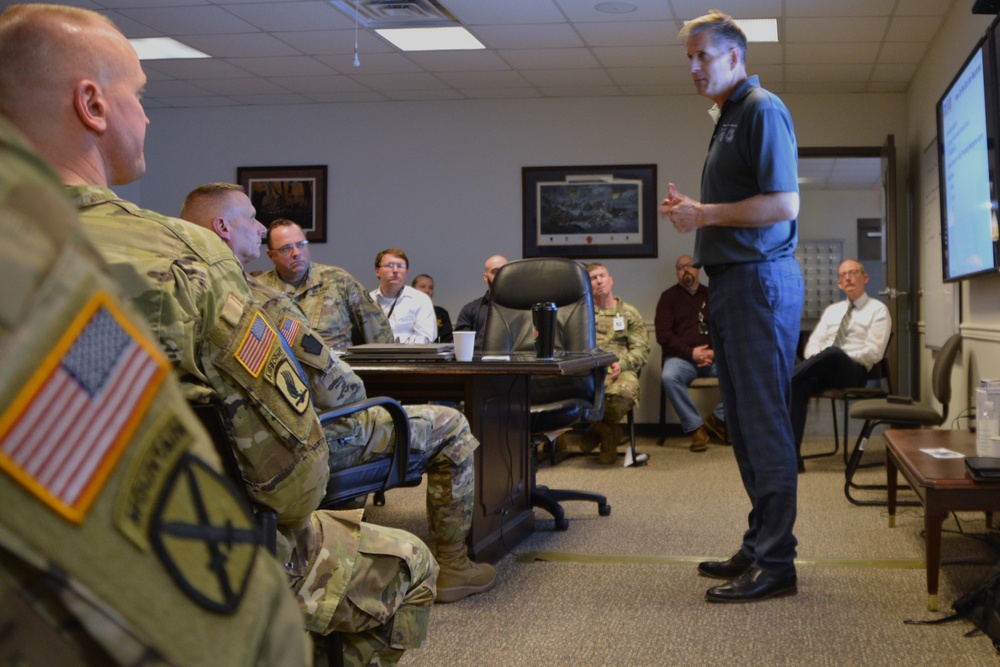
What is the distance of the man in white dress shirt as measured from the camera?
19.6 ft

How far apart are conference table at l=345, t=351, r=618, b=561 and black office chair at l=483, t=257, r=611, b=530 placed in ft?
1.12

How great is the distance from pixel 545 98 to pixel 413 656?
5.98m

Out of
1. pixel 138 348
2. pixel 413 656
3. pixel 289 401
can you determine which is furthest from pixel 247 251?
pixel 138 348

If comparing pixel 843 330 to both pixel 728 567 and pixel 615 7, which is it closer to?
pixel 615 7

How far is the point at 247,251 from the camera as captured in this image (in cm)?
271

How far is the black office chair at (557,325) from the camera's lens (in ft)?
13.1

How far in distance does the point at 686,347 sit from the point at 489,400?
149 inches

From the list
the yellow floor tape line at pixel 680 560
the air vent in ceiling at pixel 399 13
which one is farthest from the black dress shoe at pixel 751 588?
the air vent in ceiling at pixel 399 13

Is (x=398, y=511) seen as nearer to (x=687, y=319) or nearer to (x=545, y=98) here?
(x=687, y=319)

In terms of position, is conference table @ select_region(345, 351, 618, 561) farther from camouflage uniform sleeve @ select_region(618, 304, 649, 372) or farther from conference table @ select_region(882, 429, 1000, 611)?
camouflage uniform sleeve @ select_region(618, 304, 649, 372)

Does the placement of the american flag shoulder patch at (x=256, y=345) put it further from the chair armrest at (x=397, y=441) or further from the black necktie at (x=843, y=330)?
the black necktie at (x=843, y=330)

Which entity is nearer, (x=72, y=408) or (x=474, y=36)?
(x=72, y=408)

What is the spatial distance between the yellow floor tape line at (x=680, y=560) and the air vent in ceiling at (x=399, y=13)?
3.30 metres

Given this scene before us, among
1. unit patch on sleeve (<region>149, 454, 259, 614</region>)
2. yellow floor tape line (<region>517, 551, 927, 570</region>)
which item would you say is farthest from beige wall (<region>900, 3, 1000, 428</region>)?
unit patch on sleeve (<region>149, 454, 259, 614</region>)
